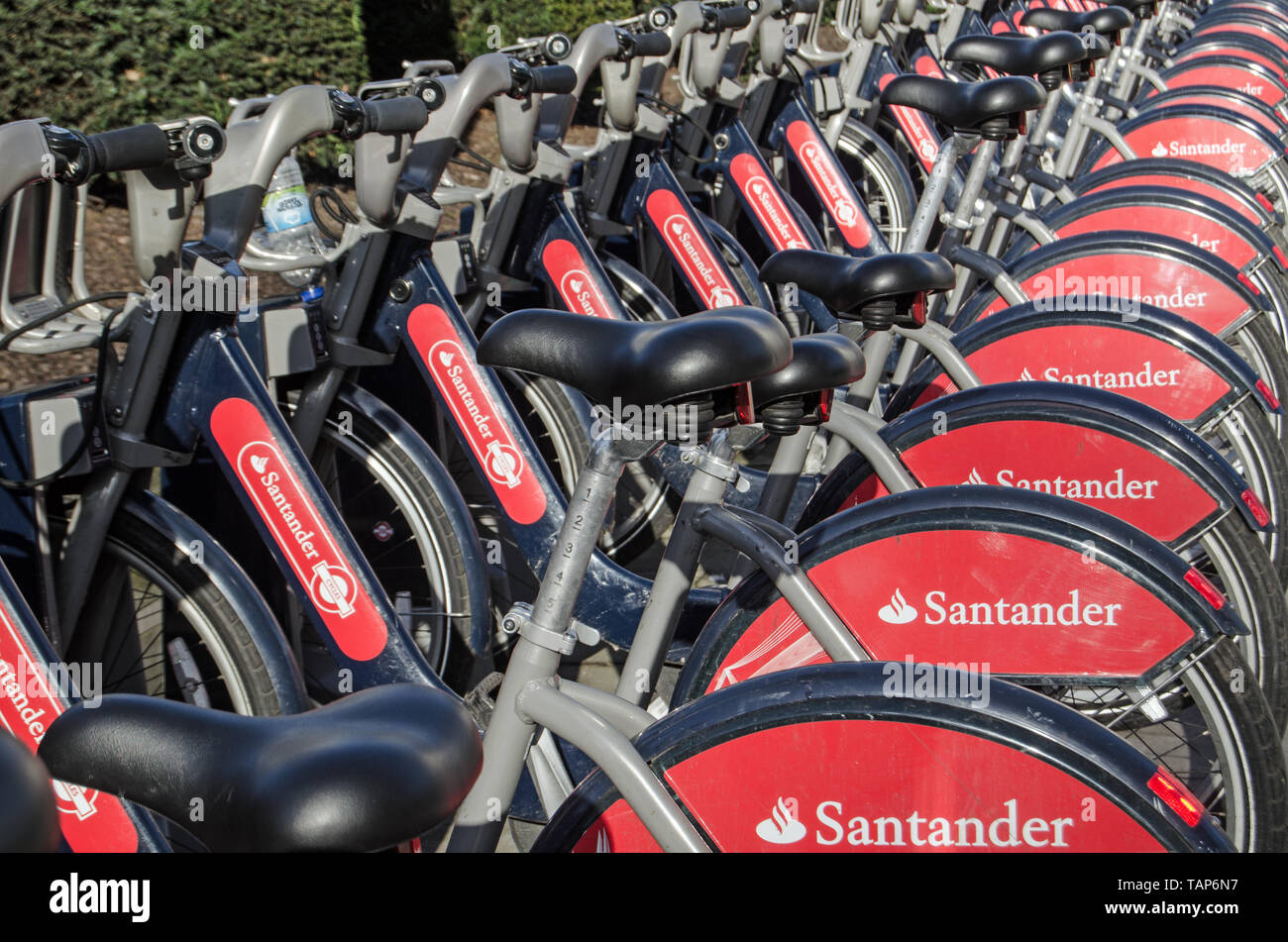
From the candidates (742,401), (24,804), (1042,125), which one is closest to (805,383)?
(742,401)

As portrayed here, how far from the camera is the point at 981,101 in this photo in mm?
3715

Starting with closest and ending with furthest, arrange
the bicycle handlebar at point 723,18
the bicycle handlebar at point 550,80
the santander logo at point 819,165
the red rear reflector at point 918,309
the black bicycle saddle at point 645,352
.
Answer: the black bicycle saddle at point 645,352 → the red rear reflector at point 918,309 → the bicycle handlebar at point 550,80 → the bicycle handlebar at point 723,18 → the santander logo at point 819,165

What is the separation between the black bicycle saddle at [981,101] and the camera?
3693 millimetres

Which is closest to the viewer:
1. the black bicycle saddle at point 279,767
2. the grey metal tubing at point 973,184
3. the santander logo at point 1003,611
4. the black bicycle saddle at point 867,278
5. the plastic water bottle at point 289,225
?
the black bicycle saddle at point 279,767

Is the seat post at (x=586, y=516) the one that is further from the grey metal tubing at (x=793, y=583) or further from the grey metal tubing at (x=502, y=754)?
the grey metal tubing at (x=793, y=583)

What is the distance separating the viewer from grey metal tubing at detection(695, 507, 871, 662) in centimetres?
225

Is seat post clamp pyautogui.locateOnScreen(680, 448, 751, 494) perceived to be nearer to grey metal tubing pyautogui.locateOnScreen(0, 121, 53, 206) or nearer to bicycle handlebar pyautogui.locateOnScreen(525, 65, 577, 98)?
grey metal tubing pyautogui.locateOnScreen(0, 121, 53, 206)

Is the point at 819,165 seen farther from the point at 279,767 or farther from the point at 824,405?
the point at 279,767

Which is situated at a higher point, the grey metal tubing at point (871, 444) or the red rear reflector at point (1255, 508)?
the grey metal tubing at point (871, 444)

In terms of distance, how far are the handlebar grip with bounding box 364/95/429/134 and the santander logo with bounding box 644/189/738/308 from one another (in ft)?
5.75

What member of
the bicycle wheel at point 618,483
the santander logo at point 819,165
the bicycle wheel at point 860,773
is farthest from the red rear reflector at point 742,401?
the santander logo at point 819,165

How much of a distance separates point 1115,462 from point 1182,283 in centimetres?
146

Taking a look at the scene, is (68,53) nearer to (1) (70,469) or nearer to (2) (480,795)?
(1) (70,469)

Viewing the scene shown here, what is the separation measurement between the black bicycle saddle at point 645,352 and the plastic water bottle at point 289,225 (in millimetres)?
1672
